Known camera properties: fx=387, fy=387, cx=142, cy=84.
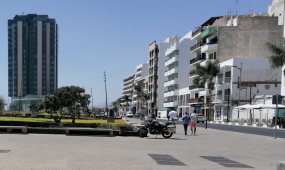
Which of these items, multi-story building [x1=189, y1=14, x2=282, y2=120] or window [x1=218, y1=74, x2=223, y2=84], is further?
multi-story building [x1=189, y1=14, x2=282, y2=120]

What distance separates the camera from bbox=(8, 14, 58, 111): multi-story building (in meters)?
155

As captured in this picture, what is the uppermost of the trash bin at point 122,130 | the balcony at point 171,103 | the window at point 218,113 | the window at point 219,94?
the window at point 219,94

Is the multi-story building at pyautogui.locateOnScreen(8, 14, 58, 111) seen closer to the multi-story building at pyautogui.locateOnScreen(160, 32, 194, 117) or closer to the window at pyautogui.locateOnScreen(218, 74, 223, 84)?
the multi-story building at pyautogui.locateOnScreen(160, 32, 194, 117)

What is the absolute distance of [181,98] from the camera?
93688 mm

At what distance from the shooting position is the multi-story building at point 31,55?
155 metres

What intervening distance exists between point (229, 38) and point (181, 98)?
2629cm

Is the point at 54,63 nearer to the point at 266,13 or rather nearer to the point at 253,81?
the point at 266,13

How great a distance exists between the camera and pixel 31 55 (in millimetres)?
155250

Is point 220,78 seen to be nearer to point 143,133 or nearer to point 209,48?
point 209,48

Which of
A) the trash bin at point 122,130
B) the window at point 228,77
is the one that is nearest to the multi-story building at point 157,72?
the window at point 228,77

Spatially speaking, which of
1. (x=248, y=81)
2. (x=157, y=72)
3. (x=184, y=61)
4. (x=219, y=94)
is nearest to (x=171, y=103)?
(x=184, y=61)

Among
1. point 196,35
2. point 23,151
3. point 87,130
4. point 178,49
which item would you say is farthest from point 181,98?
point 23,151

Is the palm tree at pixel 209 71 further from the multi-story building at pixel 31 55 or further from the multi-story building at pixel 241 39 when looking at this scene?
the multi-story building at pixel 31 55

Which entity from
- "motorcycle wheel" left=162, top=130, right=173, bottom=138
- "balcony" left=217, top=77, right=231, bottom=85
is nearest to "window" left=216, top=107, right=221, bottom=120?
"balcony" left=217, top=77, right=231, bottom=85
